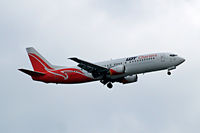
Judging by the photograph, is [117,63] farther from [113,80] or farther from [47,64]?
[47,64]

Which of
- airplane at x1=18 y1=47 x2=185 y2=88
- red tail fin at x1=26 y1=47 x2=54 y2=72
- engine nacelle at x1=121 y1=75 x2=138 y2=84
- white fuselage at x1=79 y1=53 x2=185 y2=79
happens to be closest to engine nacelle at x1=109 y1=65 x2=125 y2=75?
airplane at x1=18 y1=47 x2=185 y2=88

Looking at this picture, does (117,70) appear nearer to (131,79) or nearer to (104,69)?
(104,69)

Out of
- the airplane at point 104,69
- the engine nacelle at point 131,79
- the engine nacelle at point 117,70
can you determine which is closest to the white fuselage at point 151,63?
the airplane at point 104,69

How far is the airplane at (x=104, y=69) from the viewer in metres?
65.5

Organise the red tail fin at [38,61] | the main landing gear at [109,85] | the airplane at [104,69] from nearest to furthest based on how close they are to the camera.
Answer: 1. the airplane at [104,69]
2. the main landing gear at [109,85]
3. the red tail fin at [38,61]

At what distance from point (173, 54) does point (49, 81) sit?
71.2ft

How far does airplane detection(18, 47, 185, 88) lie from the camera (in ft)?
215

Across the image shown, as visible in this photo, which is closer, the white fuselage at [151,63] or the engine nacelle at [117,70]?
the white fuselage at [151,63]

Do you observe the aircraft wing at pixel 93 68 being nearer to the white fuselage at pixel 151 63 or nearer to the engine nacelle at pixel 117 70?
the engine nacelle at pixel 117 70

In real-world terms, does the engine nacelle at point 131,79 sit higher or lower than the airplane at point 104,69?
lower

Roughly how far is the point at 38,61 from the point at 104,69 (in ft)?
45.6

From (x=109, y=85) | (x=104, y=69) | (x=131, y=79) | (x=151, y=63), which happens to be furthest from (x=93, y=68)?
(x=131, y=79)

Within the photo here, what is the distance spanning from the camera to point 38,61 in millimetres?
73875

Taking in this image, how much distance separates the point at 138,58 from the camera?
66062 mm
